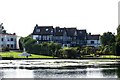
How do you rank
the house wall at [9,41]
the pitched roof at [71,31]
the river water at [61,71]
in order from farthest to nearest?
1. the house wall at [9,41]
2. the pitched roof at [71,31]
3. the river water at [61,71]

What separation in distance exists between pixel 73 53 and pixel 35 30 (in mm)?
48614

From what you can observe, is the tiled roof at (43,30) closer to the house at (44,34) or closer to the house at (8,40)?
the house at (44,34)

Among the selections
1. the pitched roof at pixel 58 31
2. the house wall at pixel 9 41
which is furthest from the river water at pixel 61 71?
the house wall at pixel 9 41

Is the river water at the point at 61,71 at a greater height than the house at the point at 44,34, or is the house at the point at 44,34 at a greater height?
the house at the point at 44,34

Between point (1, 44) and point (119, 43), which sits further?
point (1, 44)

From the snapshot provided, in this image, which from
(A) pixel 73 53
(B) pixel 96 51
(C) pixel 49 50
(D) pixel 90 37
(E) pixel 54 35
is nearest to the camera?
(A) pixel 73 53

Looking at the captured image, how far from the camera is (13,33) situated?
152m

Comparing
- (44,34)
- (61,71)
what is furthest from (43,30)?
(61,71)

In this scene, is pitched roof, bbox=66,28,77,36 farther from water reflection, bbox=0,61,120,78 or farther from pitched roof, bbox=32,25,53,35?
water reflection, bbox=0,61,120,78

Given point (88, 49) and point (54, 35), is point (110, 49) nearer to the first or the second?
point (88, 49)

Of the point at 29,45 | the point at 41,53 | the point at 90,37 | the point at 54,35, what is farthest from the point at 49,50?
the point at 90,37

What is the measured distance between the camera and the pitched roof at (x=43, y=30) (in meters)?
139

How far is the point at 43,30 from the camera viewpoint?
140125 millimetres

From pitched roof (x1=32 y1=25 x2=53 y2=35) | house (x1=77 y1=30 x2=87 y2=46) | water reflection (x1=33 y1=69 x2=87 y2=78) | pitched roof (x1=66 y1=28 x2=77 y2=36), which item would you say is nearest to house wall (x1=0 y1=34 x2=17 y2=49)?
pitched roof (x1=32 y1=25 x2=53 y2=35)
